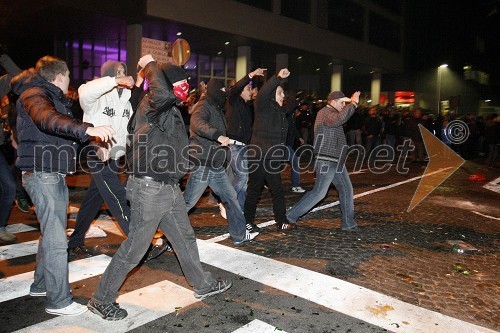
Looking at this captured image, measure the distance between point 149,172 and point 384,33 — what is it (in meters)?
41.0

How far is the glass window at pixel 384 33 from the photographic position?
38.5 meters

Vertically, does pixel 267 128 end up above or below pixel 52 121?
above

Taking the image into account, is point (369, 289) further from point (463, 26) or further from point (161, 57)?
point (463, 26)

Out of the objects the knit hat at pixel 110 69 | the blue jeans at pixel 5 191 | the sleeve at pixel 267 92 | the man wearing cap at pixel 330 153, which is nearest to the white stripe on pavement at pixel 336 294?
the man wearing cap at pixel 330 153

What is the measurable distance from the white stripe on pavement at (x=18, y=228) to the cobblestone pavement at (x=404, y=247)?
246cm

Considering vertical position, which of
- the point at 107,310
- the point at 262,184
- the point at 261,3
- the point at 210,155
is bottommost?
the point at 107,310

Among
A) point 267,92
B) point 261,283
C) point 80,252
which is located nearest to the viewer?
point 261,283

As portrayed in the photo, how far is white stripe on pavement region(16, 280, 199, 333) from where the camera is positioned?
11.4ft

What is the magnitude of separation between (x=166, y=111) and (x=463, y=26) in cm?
5563

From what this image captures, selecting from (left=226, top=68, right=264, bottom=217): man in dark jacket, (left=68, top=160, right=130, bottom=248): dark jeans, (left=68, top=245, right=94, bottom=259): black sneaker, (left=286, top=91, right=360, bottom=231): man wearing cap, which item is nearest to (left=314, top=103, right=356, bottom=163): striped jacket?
(left=286, top=91, right=360, bottom=231): man wearing cap

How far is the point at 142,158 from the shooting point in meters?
3.56

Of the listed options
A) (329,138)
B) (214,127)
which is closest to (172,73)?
(214,127)

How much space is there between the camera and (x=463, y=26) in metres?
50.5
